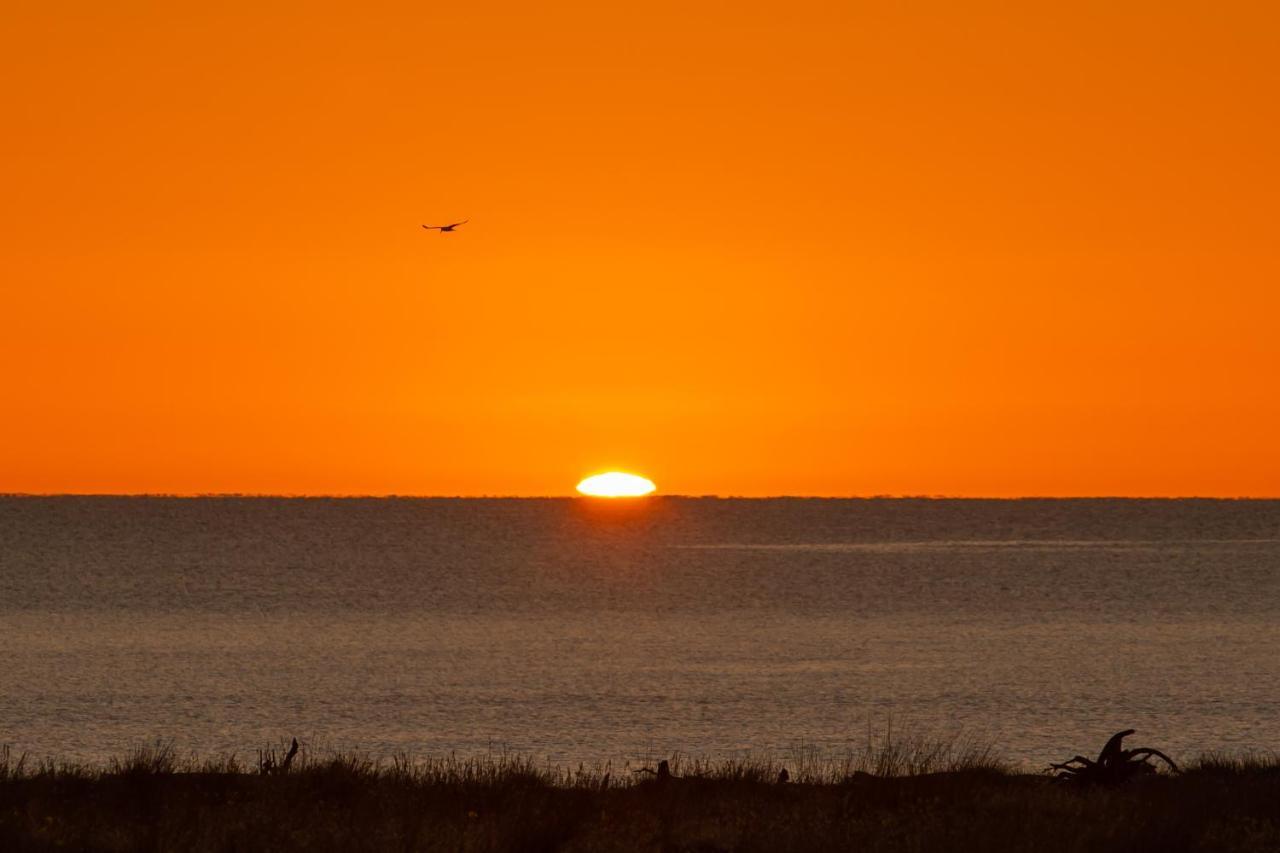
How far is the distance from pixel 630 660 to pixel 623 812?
4524 cm

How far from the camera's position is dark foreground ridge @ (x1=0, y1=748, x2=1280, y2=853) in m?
19.4

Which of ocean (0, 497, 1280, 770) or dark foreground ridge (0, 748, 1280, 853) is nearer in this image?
dark foreground ridge (0, 748, 1280, 853)

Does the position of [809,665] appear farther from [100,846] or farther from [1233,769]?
[100,846]

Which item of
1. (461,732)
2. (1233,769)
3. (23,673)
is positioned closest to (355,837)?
(1233,769)

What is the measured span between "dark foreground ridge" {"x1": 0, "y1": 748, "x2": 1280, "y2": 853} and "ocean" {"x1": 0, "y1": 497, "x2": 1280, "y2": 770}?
14997 millimetres

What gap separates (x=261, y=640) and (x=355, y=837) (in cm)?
5933

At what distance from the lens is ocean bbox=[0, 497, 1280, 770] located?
45875 millimetres

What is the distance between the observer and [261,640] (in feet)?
253

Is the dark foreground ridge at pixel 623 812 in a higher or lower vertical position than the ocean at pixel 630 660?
lower

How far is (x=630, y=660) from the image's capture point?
67.3 m

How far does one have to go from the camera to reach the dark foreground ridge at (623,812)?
19.4m

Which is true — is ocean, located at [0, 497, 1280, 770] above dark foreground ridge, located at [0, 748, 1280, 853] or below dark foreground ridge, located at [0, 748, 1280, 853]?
above

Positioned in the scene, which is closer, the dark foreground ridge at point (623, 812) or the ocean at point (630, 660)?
the dark foreground ridge at point (623, 812)

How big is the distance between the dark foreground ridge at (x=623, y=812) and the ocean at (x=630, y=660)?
49.2ft
